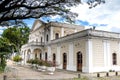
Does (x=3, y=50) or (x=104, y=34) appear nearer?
(x=104, y=34)

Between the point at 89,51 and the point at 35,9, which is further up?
the point at 35,9

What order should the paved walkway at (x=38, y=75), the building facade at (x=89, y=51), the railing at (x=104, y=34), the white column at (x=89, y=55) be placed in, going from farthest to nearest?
1. the railing at (x=104, y=34)
2. the building facade at (x=89, y=51)
3. the white column at (x=89, y=55)
4. the paved walkway at (x=38, y=75)

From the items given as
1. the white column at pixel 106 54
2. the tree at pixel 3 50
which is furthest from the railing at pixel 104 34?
the tree at pixel 3 50

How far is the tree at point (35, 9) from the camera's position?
8391mm

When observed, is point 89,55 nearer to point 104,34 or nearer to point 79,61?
point 79,61

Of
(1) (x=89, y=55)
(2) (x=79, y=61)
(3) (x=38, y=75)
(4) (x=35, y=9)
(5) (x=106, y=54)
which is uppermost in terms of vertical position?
(4) (x=35, y=9)

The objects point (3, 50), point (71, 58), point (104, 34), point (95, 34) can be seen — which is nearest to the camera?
point (95, 34)

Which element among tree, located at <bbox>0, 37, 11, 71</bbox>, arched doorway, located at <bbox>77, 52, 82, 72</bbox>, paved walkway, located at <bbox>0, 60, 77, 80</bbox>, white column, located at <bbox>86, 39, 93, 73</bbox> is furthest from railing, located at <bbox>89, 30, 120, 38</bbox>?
tree, located at <bbox>0, 37, 11, 71</bbox>

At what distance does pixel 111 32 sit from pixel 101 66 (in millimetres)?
4497

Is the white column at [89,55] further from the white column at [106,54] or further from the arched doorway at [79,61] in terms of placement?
the white column at [106,54]

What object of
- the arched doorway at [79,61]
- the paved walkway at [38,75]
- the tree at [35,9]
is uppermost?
the tree at [35,9]

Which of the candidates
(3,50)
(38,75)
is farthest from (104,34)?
(3,50)

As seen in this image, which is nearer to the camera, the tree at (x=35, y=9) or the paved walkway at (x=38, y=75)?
the tree at (x=35, y=9)

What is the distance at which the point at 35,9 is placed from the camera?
29.5 ft
